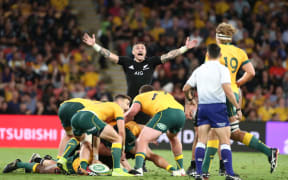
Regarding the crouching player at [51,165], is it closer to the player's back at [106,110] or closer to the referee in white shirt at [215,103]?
the player's back at [106,110]

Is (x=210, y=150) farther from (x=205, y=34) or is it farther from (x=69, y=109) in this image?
(x=205, y=34)

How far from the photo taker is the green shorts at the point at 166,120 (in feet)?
27.9

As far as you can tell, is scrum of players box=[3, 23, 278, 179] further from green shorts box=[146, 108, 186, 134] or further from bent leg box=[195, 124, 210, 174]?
bent leg box=[195, 124, 210, 174]

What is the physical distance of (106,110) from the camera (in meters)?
8.58

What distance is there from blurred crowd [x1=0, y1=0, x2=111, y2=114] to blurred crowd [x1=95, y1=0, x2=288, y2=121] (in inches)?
46.9

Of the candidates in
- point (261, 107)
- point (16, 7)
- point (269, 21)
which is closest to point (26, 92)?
point (16, 7)

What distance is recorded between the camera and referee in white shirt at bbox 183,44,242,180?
7.24 meters

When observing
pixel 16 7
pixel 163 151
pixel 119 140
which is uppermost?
pixel 16 7

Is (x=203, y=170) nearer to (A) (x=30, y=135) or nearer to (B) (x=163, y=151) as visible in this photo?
(B) (x=163, y=151)

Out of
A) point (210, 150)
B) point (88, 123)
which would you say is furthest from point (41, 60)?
point (210, 150)

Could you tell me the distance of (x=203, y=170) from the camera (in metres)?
7.57

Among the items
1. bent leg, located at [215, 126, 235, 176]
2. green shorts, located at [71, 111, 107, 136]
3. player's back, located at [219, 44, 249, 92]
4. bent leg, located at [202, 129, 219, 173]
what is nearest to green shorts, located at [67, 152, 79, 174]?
green shorts, located at [71, 111, 107, 136]

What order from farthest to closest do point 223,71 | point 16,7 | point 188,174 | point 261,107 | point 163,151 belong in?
point 16,7
point 261,107
point 163,151
point 188,174
point 223,71

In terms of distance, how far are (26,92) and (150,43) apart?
4191 millimetres
